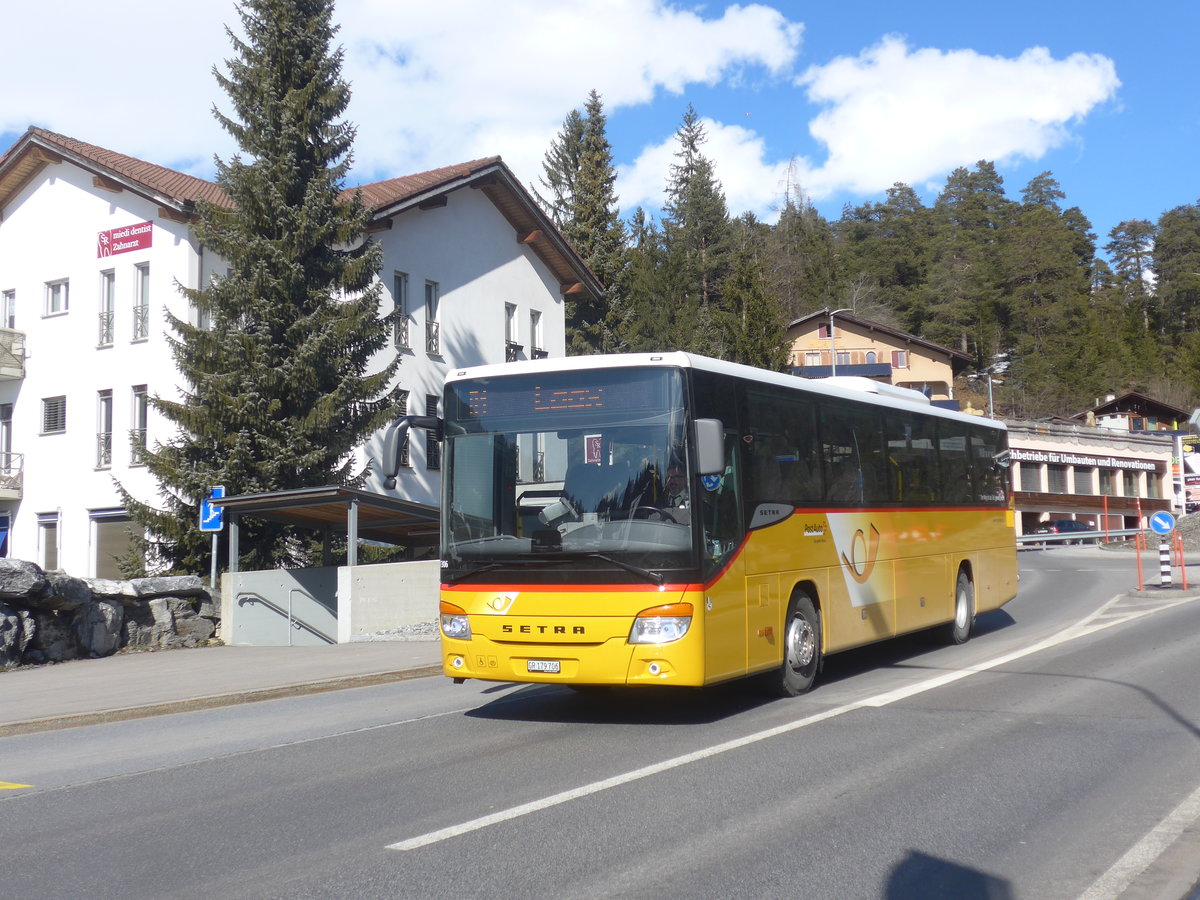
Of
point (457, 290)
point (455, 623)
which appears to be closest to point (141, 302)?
point (457, 290)

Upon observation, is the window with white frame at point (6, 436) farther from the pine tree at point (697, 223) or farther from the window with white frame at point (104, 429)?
the pine tree at point (697, 223)

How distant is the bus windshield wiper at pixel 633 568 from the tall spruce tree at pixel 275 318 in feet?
50.8

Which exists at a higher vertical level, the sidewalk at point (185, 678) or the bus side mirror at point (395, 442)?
the bus side mirror at point (395, 442)

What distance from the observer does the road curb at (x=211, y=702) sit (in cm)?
1144

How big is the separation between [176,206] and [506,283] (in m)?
12.4

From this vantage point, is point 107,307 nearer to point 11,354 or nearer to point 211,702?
point 11,354

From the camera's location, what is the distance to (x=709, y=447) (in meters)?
9.06

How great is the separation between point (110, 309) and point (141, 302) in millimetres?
1482

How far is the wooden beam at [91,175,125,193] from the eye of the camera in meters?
33.3

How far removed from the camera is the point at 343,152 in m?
26.0

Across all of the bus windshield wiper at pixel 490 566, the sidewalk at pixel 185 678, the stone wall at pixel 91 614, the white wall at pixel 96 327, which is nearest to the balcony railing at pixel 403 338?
the white wall at pixel 96 327

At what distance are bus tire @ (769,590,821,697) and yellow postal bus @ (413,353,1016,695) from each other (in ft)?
0.06

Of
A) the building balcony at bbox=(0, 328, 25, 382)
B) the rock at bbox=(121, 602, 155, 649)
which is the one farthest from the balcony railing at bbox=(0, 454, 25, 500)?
the rock at bbox=(121, 602, 155, 649)

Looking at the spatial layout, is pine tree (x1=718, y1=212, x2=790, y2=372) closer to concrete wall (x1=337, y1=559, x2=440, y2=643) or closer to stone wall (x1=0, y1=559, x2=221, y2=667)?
concrete wall (x1=337, y1=559, x2=440, y2=643)
